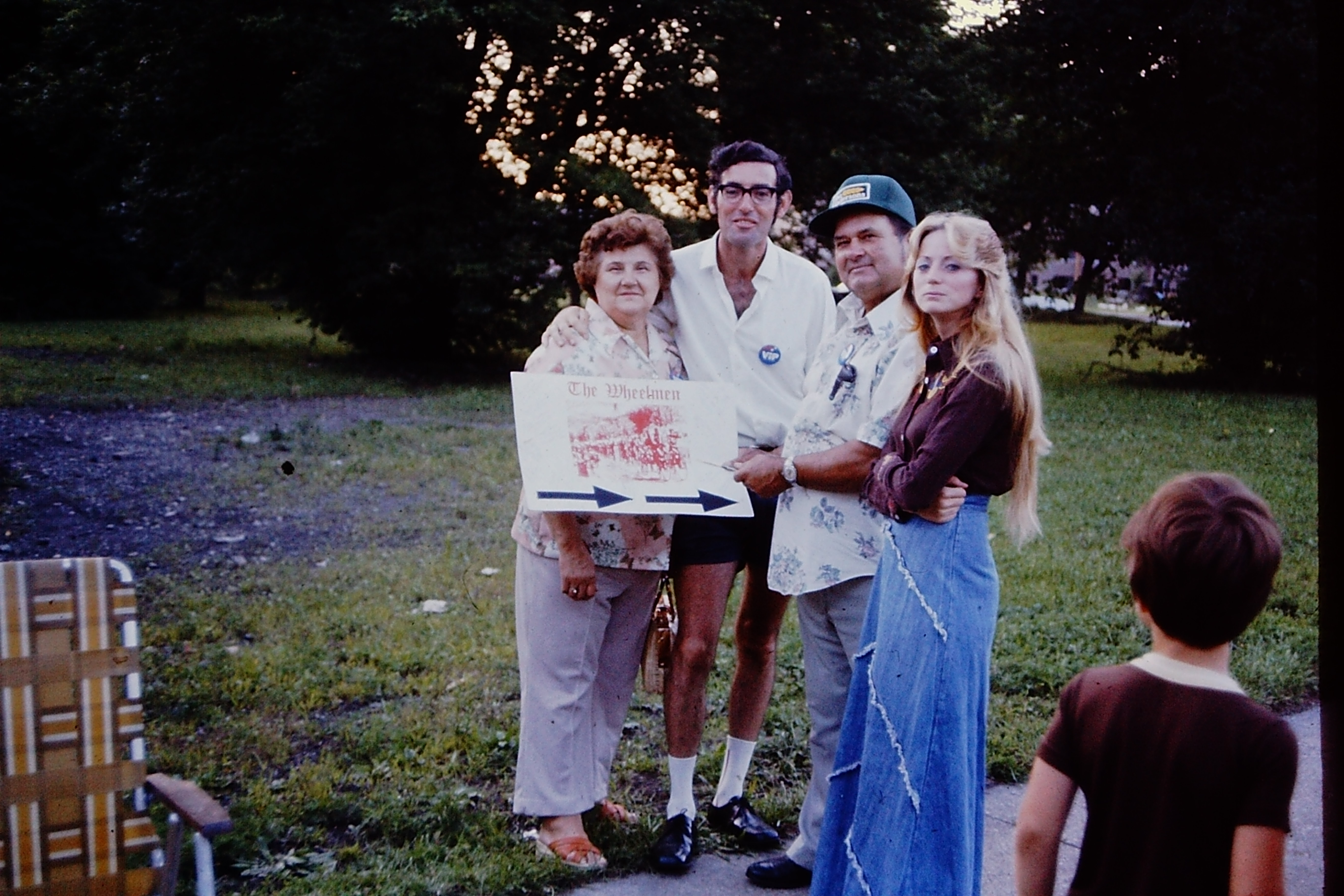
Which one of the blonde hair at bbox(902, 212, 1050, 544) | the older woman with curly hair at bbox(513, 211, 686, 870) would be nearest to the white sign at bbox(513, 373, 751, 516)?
the older woman with curly hair at bbox(513, 211, 686, 870)

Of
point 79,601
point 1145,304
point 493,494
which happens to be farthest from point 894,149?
point 79,601

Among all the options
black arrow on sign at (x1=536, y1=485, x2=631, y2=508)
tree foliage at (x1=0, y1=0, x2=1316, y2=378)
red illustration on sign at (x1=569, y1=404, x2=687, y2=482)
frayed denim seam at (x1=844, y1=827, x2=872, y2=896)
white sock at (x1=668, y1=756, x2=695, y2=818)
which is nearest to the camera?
frayed denim seam at (x1=844, y1=827, x2=872, y2=896)

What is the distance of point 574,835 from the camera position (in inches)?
152

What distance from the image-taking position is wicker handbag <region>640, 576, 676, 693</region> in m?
4.03

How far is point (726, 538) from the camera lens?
387 cm

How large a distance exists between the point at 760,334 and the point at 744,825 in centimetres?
169

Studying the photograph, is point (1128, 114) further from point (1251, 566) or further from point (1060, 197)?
point (1251, 566)

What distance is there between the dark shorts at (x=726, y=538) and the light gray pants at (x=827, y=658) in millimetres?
335

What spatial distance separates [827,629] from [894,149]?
16557 millimetres

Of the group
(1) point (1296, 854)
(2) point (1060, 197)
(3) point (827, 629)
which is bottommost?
(1) point (1296, 854)

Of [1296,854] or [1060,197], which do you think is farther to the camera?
[1060,197]

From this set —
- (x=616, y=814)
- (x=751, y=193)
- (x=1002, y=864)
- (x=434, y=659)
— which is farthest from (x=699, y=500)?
(x=434, y=659)

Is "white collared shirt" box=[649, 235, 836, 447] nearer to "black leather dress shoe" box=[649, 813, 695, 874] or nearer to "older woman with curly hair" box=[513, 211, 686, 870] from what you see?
"older woman with curly hair" box=[513, 211, 686, 870]

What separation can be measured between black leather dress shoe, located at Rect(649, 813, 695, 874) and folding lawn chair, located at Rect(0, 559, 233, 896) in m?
1.48
